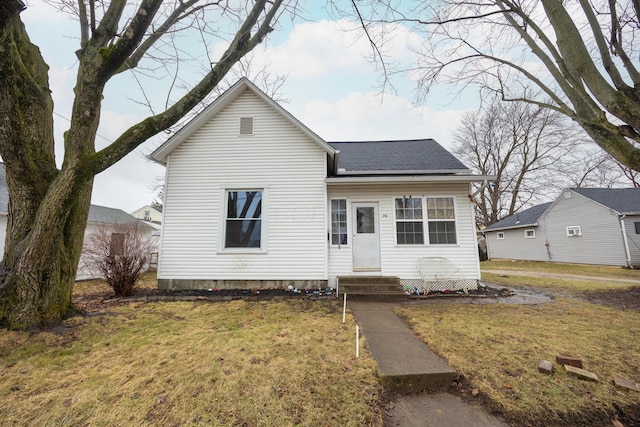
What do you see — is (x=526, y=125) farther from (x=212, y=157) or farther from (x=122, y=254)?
(x=122, y=254)

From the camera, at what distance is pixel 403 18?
5.60m

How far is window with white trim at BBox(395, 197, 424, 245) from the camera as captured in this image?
7434 millimetres

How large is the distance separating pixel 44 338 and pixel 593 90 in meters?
7.96

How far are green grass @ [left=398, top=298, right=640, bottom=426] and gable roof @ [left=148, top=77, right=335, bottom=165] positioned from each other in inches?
204

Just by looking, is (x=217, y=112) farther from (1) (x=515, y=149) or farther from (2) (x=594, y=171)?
(2) (x=594, y=171)

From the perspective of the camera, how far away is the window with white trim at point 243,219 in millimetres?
7266

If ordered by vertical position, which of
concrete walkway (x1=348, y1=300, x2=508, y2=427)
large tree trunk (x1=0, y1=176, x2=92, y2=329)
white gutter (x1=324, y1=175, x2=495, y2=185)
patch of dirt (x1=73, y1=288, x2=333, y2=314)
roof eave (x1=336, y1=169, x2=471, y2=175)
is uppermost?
roof eave (x1=336, y1=169, x2=471, y2=175)

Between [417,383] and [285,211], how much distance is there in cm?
535

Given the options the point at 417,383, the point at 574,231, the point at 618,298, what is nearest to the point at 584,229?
the point at 574,231

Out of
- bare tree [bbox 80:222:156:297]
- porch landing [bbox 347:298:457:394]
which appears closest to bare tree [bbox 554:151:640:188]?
porch landing [bbox 347:298:457:394]

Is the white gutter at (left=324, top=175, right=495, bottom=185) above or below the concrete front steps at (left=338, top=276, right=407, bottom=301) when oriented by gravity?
above

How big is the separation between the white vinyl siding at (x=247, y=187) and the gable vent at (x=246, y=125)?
123mm

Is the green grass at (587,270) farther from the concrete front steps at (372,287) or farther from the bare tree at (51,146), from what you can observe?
the bare tree at (51,146)

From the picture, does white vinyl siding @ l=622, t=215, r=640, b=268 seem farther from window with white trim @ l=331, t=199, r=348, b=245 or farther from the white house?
window with white trim @ l=331, t=199, r=348, b=245
